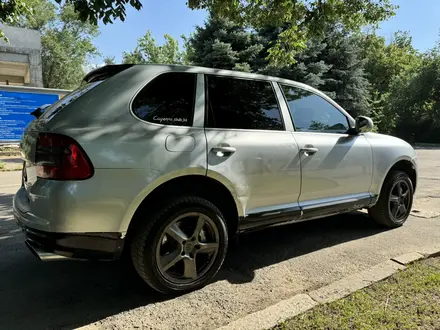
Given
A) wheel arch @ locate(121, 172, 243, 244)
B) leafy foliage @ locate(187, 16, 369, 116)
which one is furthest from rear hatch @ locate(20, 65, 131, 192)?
leafy foliage @ locate(187, 16, 369, 116)

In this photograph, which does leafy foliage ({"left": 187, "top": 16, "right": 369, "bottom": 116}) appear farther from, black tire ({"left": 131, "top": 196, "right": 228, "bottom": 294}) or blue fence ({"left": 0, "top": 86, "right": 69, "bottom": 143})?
black tire ({"left": 131, "top": 196, "right": 228, "bottom": 294})

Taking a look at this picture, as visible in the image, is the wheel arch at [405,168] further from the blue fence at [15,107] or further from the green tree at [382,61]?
the green tree at [382,61]

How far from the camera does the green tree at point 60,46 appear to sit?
29828mm

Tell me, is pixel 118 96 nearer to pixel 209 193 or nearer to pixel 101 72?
pixel 101 72

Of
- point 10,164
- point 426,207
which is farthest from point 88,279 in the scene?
point 10,164

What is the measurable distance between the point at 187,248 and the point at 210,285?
483mm

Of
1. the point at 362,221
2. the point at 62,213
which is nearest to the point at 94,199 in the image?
the point at 62,213

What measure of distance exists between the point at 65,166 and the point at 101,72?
108cm

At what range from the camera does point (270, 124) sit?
3.56 m

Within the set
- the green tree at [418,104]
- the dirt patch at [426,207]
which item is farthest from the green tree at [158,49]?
the dirt patch at [426,207]

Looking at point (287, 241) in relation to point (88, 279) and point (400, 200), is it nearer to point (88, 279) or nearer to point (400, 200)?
point (400, 200)

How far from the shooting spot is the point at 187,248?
117 inches

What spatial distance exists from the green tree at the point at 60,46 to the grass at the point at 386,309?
101ft

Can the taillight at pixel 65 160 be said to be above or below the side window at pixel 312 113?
below
